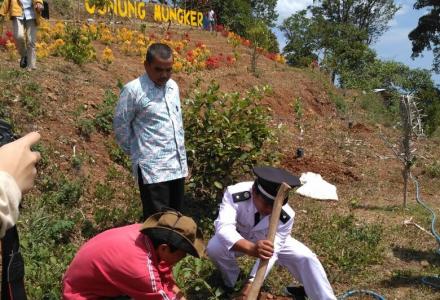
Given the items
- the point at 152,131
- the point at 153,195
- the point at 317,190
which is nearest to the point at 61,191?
the point at 153,195

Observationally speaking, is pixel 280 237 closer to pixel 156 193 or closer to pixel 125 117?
pixel 156 193

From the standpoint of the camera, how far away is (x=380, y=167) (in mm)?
8703

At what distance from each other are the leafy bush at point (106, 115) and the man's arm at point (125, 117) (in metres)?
2.20

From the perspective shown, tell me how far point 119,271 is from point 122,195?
283 centimetres

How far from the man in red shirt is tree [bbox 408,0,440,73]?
27.5 meters

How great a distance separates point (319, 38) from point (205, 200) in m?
27.5

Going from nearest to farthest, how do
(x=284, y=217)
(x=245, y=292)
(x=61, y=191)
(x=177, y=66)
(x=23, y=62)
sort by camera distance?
1. (x=245, y=292)
2. (x=284, y=217)
3. (x=61, y=191)
4. (x=23, y=62)
5. (x=177, y=66)

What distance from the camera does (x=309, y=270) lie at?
3600 millimetres

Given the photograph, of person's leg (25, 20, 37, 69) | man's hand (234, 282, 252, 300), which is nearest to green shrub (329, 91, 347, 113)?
person's leg (25, 20, 37, 69)

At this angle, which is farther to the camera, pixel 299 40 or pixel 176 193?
pixel 299 40

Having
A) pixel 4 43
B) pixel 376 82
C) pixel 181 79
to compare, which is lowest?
pixel 376 82

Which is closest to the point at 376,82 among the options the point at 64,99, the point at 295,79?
the point at 295,79

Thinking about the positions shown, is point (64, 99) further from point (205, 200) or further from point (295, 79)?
point (295, 79)

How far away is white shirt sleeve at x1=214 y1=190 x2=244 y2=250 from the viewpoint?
3.39 meters
